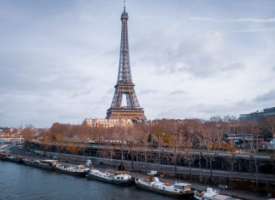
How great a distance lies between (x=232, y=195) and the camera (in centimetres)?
2459

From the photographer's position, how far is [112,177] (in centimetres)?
3381

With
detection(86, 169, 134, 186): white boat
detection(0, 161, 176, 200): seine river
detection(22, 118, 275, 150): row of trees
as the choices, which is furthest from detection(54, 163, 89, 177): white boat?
detection(22, 118, 275, 150): row of trees

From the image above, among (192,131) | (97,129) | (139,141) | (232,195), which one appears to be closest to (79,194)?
(232,195)

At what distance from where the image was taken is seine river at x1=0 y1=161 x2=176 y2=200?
2762cm

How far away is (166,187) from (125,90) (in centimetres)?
5366

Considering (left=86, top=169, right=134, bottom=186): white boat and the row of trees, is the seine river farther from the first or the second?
the row of trees

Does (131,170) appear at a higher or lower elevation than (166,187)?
higher

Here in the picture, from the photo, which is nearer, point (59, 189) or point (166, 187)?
point (166, 187)

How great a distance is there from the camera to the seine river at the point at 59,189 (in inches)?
1088

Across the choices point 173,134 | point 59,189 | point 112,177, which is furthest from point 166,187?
point 173,134

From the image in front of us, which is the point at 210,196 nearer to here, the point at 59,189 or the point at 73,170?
the point at 59,189

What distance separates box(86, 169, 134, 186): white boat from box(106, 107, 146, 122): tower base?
42.2 metres

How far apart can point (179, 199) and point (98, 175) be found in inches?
462

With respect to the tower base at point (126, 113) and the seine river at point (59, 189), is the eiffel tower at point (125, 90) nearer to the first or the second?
the tower base at point (126, 113)
